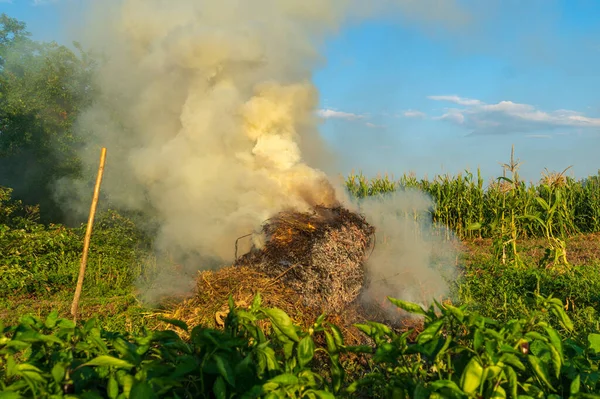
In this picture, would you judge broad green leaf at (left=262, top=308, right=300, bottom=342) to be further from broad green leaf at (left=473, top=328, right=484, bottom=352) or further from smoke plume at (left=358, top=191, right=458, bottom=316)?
smoke plume at (left=358, top=191, right=458, bottom=316)

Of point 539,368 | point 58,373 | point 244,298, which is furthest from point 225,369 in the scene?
point 244,298

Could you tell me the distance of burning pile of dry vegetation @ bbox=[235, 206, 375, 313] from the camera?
17.0ft

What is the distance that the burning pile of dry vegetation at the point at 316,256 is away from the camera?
17.0 ft

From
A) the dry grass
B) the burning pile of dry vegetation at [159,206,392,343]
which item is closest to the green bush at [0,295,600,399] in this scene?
the burning pile of dry vegetation at [159,206,392,343]

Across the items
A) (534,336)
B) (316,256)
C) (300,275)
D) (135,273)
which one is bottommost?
(135,273)

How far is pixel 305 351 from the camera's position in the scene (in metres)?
1.60

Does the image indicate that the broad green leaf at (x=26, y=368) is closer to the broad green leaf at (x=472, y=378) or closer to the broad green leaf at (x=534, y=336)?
the broad green leaf at (x=472, y=378)

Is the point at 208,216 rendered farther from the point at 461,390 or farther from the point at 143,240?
the point at 461,390

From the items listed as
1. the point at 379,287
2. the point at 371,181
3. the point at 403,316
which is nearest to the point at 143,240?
the point at 379,287

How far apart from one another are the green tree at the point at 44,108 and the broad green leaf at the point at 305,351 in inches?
411

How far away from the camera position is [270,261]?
17.4 ft

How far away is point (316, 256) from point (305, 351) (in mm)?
3758

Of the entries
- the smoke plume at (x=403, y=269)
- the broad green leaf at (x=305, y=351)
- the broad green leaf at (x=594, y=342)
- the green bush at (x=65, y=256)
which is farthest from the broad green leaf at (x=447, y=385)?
the green bush at (x=65, y=256)

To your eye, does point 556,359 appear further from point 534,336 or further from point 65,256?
point 65,256
